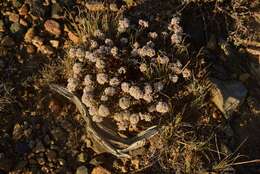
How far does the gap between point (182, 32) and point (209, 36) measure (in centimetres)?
52

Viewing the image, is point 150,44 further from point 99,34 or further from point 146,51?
point 99,34

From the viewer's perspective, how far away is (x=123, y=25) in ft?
17.1

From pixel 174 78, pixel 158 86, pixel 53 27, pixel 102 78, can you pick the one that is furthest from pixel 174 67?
pixel 53 27

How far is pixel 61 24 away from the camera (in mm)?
5684

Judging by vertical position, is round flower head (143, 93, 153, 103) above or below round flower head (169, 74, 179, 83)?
below

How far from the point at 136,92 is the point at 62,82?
0.99 meters

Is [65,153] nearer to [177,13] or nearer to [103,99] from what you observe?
[103,99]

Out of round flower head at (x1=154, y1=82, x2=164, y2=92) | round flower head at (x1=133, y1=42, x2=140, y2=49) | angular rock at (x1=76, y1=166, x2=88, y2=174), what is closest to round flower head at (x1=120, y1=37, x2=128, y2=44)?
round flower head at (x1=133, y1=42, x2=140, y2=49)

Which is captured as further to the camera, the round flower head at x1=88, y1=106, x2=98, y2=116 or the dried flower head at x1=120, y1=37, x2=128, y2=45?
the dried flower head at x1=120, y1=37, x2=128, y2=45

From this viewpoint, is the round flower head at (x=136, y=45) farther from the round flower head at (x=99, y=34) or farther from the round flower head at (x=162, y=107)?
the round flower head at (x=162, y=107)

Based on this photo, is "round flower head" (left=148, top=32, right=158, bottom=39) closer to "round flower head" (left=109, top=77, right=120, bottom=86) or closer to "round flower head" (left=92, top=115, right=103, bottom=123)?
"round flower head" (left=109, top=77, right=120, bottom=86)

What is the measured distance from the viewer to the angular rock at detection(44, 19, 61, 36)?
563cm

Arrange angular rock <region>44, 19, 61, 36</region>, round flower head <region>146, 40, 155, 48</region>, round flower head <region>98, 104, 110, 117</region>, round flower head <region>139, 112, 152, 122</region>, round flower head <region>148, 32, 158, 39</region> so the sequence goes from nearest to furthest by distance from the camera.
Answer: round flower head <region>98, 104, 110, 117</region>, round flower head <region>139, 112, 152, 122</region>, round flower head <region>146, 40, 155, 48</region>, round flower head <region>148, 32, 158, 39</region>, angular rock <region>44, 19, 61, 36</region>

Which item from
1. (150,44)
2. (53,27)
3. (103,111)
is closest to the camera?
(103,111)
